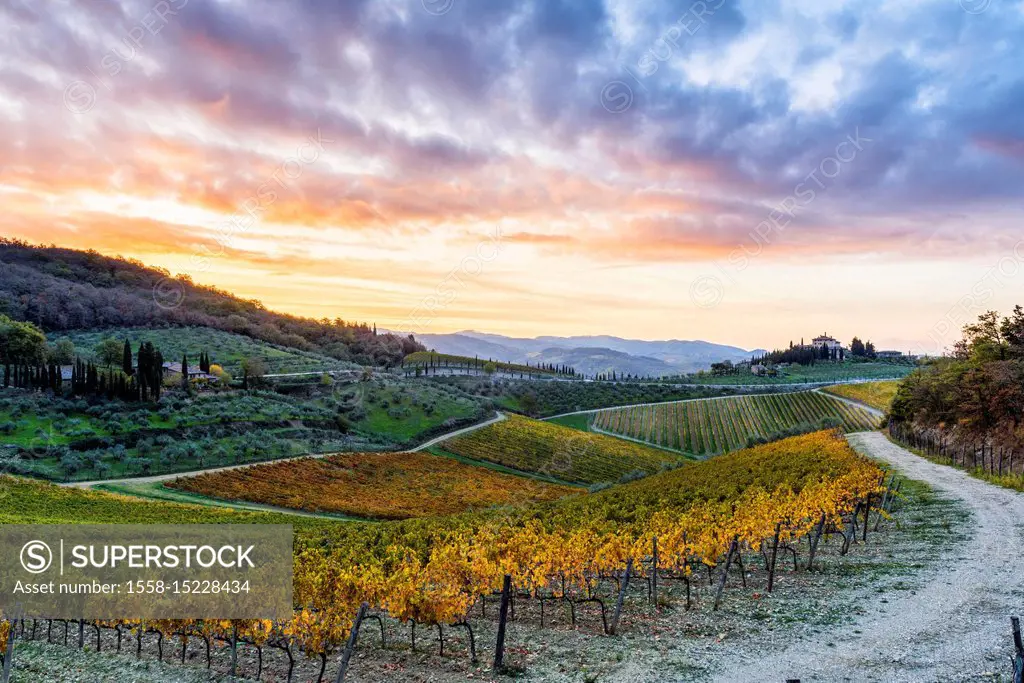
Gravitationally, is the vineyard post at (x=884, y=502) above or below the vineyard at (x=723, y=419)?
above

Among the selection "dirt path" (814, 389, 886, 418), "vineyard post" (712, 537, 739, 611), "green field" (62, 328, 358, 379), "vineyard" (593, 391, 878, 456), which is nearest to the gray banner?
"vineyard post" (712, 537, 739, 611)

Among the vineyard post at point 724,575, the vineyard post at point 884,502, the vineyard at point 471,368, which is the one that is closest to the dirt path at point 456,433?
the vineyard at point 471,368

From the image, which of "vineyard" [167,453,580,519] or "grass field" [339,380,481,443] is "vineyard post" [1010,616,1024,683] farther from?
"grass field" [339,380,481,443]

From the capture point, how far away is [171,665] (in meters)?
16.6

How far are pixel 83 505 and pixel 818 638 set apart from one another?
4545 cm

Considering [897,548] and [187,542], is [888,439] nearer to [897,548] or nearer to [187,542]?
[897,548]

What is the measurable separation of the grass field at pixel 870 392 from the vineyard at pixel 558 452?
54.0m

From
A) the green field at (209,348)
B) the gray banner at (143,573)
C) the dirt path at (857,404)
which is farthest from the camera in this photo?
the green field at (209,348)

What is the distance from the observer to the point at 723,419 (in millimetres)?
125750

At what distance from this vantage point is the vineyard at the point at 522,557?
53.2 ft

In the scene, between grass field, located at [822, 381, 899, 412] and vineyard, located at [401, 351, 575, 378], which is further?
vineyard, located at [401, 351, 575, 378]

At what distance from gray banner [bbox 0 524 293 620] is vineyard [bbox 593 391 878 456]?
9358 cm

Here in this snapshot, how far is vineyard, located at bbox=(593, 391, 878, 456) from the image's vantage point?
364 ft

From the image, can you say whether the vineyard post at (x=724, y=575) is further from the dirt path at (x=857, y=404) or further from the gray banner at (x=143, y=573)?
the dirt path at (x=857, y=404)
